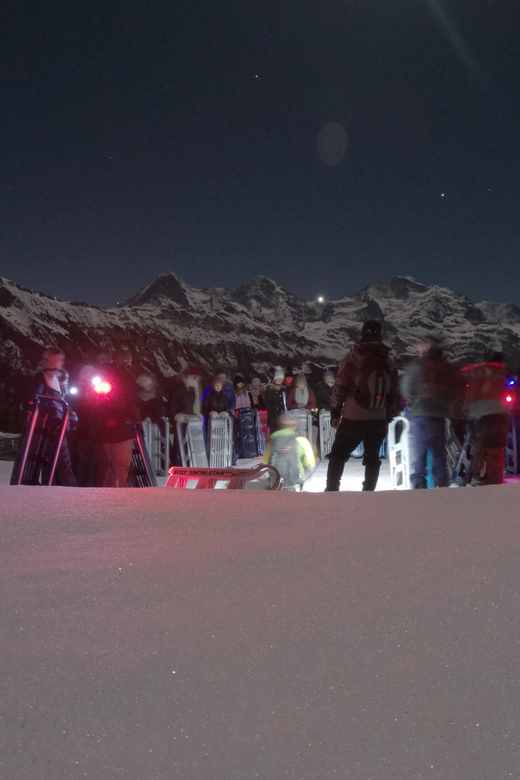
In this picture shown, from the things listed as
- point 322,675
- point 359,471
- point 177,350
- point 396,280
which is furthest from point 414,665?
point 396,280

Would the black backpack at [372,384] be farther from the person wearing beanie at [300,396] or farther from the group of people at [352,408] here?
the person wearing beanie at [300,396]

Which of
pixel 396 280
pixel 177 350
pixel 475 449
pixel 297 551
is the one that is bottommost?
pixel 297 551

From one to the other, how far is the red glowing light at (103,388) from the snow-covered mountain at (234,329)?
30.4 inches

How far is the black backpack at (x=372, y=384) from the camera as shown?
5609 millimetres

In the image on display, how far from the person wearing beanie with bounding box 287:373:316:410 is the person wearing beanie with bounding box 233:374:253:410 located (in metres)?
1.95

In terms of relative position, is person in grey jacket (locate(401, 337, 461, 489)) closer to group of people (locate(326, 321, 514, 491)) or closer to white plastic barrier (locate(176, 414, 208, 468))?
group of people (locate(326, 321, 514, 491))

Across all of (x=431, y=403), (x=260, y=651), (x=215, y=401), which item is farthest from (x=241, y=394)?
(x=260, y=651)

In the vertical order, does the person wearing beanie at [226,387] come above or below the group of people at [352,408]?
above

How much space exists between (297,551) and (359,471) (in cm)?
835

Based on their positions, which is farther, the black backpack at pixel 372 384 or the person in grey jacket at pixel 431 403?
the person in grey jacket at pixel 431 403

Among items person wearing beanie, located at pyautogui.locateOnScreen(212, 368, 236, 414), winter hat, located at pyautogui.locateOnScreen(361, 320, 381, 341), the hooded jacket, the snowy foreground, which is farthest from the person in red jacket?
person wearing beanie, located at pyautogui.locateOnScreen(212, 368, 236, 414)

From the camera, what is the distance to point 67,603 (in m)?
1.98

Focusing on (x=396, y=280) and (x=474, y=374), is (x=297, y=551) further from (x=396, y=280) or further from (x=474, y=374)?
(x=396, y=280)

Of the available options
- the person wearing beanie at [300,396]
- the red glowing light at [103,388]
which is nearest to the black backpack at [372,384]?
the red glowing light at [103,388]
